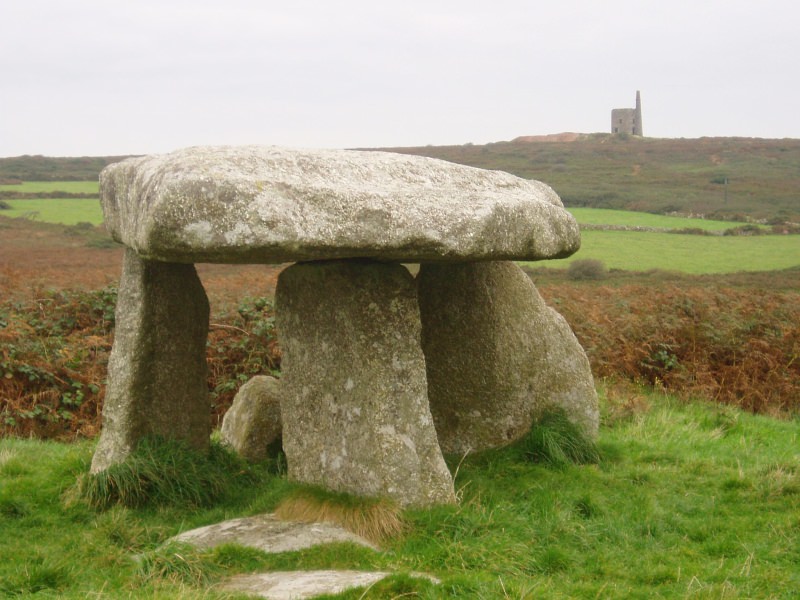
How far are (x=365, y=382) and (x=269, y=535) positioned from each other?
3.98 ft

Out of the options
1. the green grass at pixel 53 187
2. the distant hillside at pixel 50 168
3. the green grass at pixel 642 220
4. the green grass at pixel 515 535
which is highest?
the distant hillside at pixel 50 168

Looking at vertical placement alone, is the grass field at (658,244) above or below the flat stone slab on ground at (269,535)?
above

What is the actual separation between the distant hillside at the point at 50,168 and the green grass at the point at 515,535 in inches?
1587

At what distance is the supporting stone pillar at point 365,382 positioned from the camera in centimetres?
643

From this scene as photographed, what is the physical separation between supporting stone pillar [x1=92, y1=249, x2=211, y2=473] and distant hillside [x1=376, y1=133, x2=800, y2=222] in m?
27.4

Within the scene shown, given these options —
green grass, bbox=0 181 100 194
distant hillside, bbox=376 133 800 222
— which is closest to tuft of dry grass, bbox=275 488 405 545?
distant hillside, bbox=376 133 800 222

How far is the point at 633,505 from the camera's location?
22.5 feet

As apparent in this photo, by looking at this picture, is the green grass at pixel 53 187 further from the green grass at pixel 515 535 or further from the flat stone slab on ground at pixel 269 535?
the flat stone slab on ground at pixel 269 535

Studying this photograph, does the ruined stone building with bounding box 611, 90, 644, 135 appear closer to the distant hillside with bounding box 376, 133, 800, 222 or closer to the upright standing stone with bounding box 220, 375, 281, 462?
the distant hillside with bounding box 376, 133, 800, 222

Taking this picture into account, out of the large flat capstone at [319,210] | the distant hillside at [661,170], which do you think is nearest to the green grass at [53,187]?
the distant hillside at [661,170]

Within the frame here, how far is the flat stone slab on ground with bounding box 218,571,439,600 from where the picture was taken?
5.00 m

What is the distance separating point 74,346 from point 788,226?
23.5m

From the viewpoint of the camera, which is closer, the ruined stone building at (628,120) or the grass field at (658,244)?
the grass field at (658,244)

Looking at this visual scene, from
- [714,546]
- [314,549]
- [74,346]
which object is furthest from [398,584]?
[74,346]
